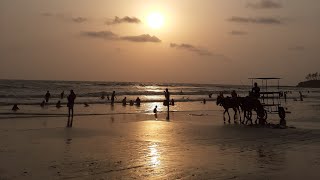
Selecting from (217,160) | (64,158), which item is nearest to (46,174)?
(64,158)

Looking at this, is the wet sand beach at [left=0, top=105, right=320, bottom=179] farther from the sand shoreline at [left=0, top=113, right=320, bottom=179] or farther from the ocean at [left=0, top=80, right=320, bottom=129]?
the ocean at [left=0, top=80, right=320, bottom=129]

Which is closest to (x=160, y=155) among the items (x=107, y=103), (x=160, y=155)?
(x=160, y=155)

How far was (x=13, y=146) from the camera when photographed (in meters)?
14.7

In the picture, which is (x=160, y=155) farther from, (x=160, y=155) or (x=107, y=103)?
(x=107, y=103)

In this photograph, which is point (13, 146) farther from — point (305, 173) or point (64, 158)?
point (305, 173)

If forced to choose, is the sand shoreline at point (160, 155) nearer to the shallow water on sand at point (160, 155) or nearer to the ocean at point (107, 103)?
the shallow water on sand at point (160, 155)

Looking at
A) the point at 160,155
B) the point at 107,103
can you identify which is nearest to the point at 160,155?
the point at 160,155

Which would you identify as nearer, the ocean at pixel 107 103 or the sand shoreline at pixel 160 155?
the sand shoreline at pixel 160 155

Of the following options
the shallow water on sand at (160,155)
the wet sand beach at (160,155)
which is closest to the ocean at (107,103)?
the shallow water on sand at (160,155)

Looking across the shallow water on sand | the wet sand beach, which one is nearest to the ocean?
the shallow water on sand

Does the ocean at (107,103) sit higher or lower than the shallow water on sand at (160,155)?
higher

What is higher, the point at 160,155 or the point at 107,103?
the point at 107,103

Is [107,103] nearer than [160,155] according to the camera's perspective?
No

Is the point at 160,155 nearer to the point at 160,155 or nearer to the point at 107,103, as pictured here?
the point at 160,155
